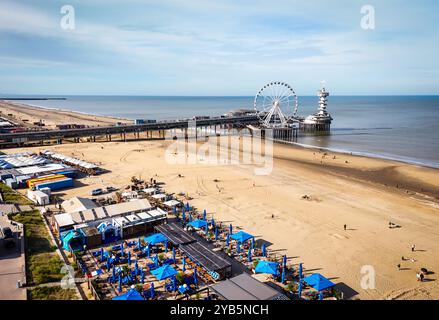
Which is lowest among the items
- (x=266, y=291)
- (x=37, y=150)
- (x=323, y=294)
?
(x=323, y=294)

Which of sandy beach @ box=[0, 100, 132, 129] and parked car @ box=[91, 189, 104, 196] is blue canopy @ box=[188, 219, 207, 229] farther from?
sandy beach @ box=[0, 100, 132, 129]

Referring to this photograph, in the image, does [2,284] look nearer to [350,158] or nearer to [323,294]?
[323,294]

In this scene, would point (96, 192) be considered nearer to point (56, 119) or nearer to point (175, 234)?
point (175, 234)

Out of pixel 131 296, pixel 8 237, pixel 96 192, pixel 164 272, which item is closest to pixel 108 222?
pixel 8 237

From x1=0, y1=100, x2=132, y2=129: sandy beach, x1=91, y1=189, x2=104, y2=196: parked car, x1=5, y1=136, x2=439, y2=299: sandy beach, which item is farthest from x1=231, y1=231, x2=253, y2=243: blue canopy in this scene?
x1=0, y1=100, x2=132, y2=129: sandy beach
